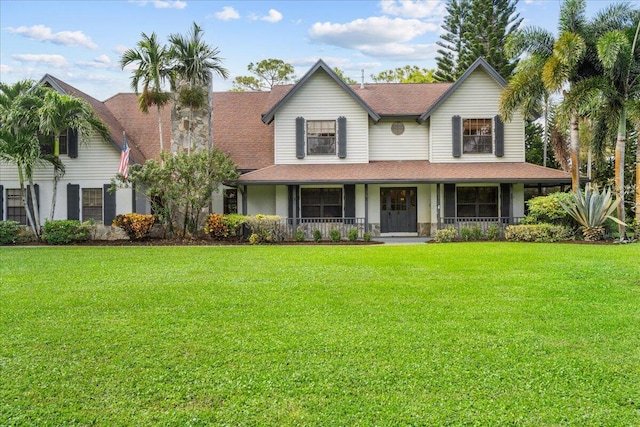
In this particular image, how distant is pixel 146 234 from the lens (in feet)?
58.4

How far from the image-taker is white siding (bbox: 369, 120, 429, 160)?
20141mm

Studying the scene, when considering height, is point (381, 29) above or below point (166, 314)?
above

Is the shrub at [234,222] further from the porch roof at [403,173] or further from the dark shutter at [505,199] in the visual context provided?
the dark shutter at [505,199]

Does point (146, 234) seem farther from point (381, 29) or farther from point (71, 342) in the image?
point (381, 29)

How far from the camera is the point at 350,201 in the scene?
19.2m

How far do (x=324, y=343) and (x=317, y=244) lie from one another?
1158 centimetres

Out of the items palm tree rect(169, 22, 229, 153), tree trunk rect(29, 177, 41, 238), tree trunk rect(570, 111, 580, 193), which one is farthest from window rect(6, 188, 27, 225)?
tree trunk rect(570, 111, 580, 193)

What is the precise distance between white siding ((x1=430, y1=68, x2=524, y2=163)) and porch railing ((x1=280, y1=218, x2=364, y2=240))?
446 cm

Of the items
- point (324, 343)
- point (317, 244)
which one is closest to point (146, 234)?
point (317, 244)

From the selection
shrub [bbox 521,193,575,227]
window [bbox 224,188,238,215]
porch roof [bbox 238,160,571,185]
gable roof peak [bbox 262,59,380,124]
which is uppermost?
gable roof peak [bbox 262,59,380,124]

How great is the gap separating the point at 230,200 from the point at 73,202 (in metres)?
6.17

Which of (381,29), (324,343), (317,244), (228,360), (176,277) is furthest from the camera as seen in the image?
(381,29)

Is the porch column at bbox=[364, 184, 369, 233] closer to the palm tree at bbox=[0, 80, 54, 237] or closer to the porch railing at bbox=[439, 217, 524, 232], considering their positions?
the porch railing at bbox=[439, 217, 524, 232]

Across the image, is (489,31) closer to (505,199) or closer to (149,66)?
(505,199)
